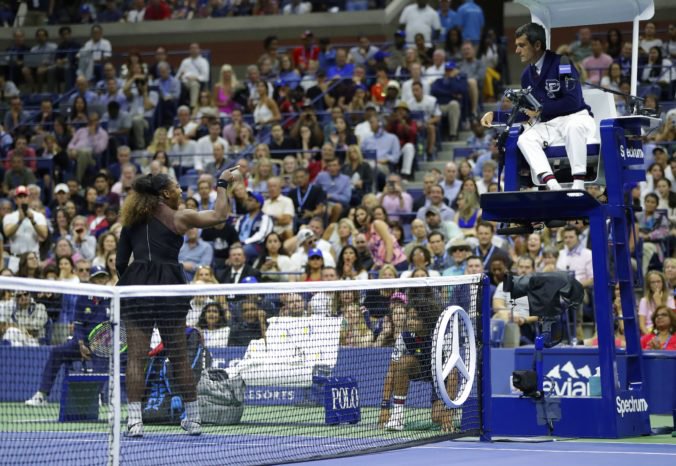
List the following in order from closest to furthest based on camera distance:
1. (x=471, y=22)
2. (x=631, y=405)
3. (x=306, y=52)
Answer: (x=631, y=405) → (x=471, y=22) → (x=306, y=52)

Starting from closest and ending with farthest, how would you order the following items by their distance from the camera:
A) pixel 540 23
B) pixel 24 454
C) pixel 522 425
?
pixel 24 454, pixel 522 425, pixel 540 23

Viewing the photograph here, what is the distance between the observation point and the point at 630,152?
11.1 metres

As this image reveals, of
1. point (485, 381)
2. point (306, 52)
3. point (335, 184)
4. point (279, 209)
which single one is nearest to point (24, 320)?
point (485, 381)

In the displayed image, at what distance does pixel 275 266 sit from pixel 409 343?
7241 millimetres

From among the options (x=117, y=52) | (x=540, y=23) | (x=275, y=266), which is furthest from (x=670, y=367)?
(x=117, y=52)

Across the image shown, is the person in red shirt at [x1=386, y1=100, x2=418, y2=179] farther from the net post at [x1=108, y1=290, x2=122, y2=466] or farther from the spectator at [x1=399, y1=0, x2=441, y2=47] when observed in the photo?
the net post at [x1=108, y1=290, x2=122, y2=466]

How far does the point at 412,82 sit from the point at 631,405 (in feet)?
38.0

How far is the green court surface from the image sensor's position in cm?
1025

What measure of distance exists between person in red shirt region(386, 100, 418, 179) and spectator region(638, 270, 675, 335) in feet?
21.3

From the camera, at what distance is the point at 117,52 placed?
94.0 feet

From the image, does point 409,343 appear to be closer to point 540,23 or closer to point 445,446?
point 445,446

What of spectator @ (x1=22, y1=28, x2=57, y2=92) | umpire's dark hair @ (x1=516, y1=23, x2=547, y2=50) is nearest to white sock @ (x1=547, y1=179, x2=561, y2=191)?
umpire's dark hair @ (x1=516, y1=23, x2=547, y2=50)

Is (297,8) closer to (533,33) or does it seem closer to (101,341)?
(533,33)

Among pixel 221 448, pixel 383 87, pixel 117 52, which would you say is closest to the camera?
pixel 221 448
